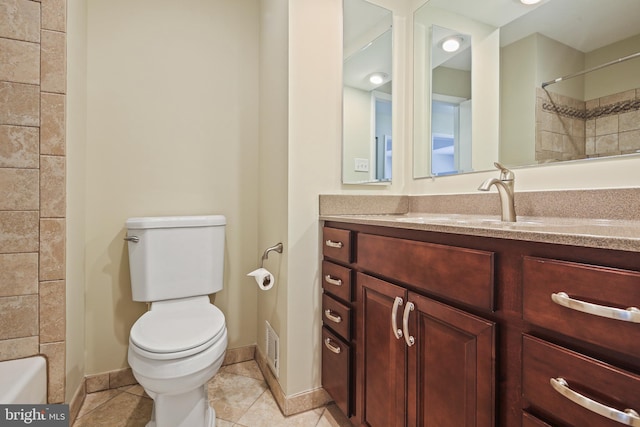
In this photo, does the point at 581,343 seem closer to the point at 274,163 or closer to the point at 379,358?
the point at 379,358

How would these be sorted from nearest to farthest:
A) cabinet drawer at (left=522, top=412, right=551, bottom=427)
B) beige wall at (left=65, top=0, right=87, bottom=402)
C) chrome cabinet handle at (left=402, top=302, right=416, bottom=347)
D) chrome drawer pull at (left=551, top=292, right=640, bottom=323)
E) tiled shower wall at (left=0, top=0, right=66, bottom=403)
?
1. chrome drawer pull at (left=551, top=292, right=640, bottom=323)
2. cabinet drawer at (left=522, top=412, right=551, bottom=427)
3. chrome cabinet handle at (left=402, top=302, right=416, bottom=347)
4. tiled shower wall at (left=0, top=0, right=66, bottom=403)
5. beige wall at (left=65, top=0, right=87, bottom=402)

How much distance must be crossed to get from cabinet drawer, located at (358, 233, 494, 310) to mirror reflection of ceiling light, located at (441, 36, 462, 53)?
1.11m

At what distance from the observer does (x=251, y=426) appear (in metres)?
1.39

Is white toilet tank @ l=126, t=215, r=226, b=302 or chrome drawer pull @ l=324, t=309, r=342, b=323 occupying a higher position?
white toilet tank @ l=126, t=215, r=226, b=302

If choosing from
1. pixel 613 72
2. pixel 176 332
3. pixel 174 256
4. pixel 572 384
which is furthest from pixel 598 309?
pixel 174 256

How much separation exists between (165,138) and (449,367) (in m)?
1.76

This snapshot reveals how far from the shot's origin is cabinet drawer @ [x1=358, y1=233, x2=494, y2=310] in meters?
0.73

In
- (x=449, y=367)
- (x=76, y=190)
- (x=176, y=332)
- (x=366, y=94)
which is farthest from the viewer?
(x=366, y=94)

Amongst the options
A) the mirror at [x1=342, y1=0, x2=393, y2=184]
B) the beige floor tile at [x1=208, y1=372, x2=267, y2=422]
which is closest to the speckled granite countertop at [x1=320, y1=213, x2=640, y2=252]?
the mirror at [x1=342, y1=0, x2=393, y2=184]

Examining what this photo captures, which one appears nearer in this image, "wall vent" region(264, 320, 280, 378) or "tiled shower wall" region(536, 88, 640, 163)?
"tiled shower wall" region(536, 88, 640, 163)

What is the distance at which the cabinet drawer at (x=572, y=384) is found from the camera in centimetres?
51

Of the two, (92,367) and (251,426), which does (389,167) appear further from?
(92,367)

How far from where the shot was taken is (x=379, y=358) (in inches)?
42.9

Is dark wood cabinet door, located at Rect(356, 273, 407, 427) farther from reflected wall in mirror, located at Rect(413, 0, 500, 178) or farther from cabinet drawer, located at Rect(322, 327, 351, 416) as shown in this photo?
reflected wall in mirror, located at Rect(413, 0, 500, 178)
